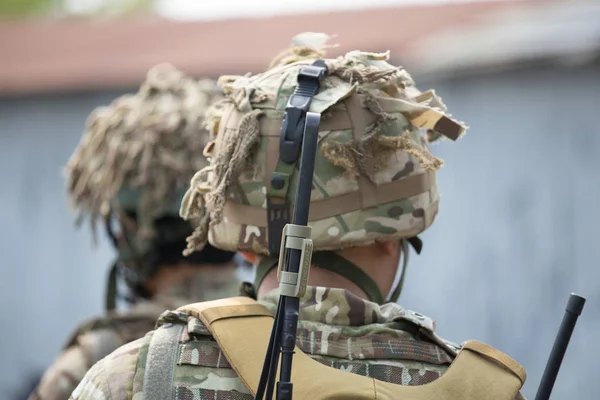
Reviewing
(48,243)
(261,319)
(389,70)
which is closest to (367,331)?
(261,319)

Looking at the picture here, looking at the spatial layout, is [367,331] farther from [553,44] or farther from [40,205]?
[40,205]

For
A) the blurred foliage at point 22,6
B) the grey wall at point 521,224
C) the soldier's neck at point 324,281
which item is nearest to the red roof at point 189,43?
the grey wall at point 521,224

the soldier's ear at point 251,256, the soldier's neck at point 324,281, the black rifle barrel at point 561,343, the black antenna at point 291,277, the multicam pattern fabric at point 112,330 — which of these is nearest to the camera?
the black antenna at point 291,277

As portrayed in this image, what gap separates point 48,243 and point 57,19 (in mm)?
4084

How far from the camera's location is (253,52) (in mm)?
8664

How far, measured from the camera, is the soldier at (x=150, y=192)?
13.6ft

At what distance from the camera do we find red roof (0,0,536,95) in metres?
8.31

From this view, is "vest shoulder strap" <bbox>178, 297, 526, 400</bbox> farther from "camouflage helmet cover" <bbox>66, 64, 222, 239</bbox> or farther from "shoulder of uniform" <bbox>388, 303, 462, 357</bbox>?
"camouflage helmet cover" <bbox>66, 64, 222, 239</bbox>

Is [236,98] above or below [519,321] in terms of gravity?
above

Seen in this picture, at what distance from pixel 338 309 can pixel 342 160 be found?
13.2 inches

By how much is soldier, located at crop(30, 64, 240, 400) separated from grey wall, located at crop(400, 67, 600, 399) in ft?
7.94

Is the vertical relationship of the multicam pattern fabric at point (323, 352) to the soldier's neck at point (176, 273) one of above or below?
above

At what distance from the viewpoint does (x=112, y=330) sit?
12.6 ft

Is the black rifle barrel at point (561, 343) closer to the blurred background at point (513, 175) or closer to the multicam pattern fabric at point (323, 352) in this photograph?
the multicam pattern fabric at point (323, 352)
